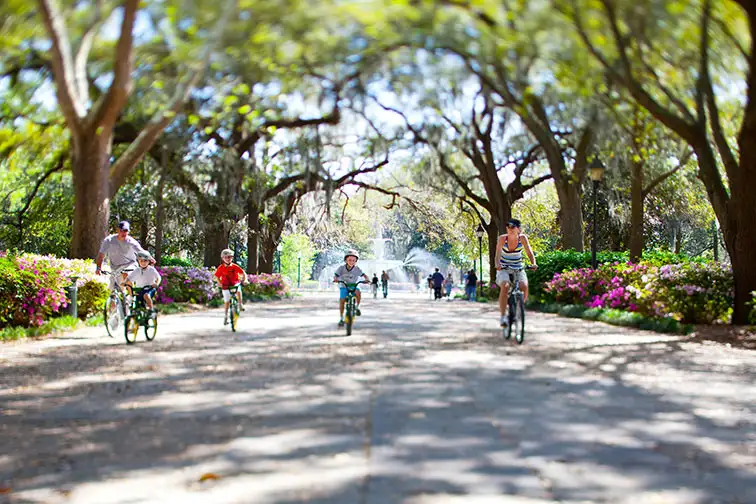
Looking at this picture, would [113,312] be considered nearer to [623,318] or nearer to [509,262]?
[509,262]

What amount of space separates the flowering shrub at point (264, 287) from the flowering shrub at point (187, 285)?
18.1 feet

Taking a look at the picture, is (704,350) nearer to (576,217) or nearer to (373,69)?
(373,69)

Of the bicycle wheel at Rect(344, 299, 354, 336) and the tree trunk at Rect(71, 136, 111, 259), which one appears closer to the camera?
the tree trunk at Rect(71, 136, 111, 259)

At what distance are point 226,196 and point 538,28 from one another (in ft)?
55.9

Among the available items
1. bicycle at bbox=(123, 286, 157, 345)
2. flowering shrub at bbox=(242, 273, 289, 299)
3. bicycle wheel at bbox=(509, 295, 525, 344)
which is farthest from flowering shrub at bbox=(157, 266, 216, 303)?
bicycle wheel at bbox=(509, 295, 525, 344)

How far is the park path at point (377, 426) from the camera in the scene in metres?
4.00

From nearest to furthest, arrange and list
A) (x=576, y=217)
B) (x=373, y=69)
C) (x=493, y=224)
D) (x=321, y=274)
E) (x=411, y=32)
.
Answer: (x=411, y=32), (x=373, y=69), (x=576, y=217), (x=493, y=224), (x=321, y=274)

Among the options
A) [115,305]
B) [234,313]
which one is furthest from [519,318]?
[115,305]

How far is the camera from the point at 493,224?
33.1 meters

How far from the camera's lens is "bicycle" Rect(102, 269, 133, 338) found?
1264 centimetres

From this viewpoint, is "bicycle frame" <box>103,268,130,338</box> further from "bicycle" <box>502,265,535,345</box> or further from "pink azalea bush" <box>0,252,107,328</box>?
"bicycle" <box>502,265,535,345</box>

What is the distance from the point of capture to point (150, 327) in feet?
40.6

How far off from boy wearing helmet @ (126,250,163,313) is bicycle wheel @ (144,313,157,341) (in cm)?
13

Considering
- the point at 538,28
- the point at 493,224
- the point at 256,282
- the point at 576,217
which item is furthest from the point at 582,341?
the point at 256,282
